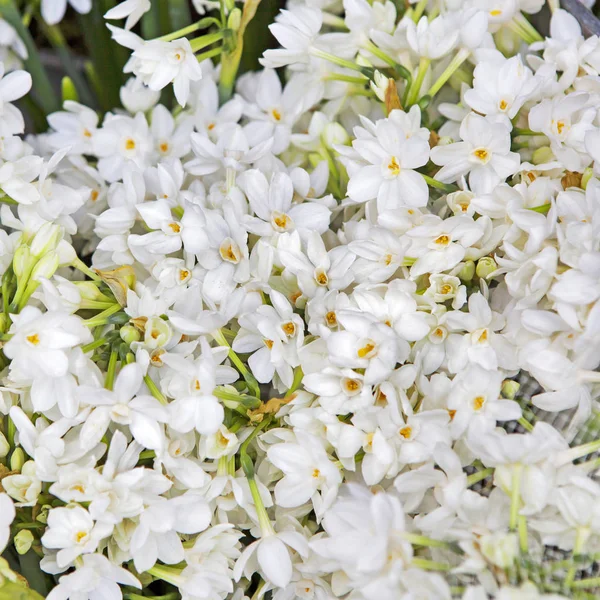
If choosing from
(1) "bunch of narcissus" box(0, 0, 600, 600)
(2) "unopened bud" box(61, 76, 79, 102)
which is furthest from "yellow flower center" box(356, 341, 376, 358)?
(2) "unopened bud" box(61, 76, 79, 102)

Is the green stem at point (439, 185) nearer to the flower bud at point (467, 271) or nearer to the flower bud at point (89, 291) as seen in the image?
the flower bud at point (467, 271)

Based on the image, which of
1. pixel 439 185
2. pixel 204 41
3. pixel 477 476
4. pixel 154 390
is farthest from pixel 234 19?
pixel 477 476

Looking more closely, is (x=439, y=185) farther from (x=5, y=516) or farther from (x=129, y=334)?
(x=5, y=516)

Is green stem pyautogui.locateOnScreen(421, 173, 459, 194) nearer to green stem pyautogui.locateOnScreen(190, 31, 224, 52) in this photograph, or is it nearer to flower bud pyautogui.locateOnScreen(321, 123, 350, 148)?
flower bud pyautogui.locateOnScreen(321, 123, 350, 148)

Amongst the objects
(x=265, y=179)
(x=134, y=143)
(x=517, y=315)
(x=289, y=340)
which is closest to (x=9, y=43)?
(x=134, y=143)

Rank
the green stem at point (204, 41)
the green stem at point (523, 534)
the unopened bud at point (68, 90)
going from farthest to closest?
the unopened bud at point (68, 90) → the green stem at point (204, 41) → the green stem at point (523, 534)

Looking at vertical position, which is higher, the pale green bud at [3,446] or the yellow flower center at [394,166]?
the yellow flower center at [394,166]

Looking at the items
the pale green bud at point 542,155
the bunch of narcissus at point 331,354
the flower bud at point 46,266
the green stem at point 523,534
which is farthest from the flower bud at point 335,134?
the green stem at point 523,534
